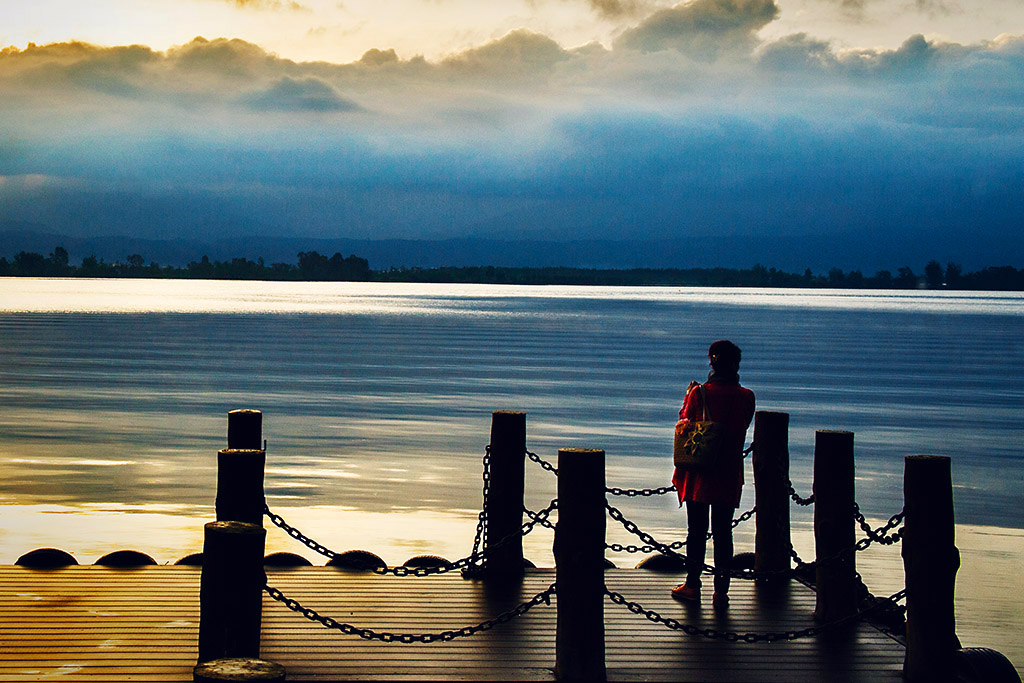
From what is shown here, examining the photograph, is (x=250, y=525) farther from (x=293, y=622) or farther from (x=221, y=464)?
(x=293, y=622)

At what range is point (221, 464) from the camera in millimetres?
7043

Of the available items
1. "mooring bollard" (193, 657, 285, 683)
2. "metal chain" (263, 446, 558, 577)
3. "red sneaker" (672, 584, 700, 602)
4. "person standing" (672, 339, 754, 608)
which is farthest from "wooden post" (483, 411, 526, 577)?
"mooring bollard" (193, 657, 285, 683)

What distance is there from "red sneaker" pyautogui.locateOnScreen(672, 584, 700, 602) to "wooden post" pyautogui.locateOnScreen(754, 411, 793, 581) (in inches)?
36.6

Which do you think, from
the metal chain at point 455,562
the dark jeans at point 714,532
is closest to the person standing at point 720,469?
the dark jeans at point 714,532

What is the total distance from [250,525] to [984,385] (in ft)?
128

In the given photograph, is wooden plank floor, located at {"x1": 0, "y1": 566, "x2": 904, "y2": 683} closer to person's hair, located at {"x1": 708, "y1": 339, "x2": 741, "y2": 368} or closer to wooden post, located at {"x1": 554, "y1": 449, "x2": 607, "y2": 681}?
wooden post, located at {"x1": 554, "y1": 449, "x2": 607, "y2": 681}

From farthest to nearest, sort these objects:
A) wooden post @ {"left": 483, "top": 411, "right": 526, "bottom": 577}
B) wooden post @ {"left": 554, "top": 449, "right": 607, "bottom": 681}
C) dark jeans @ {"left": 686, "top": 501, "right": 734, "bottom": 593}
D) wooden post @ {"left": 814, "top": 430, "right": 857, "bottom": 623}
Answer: wooden post @ {"left": 483, "top": 411, "right": 526, "bottom": 577} → dark jeans @ {"left": 686, "top": 501, "right": 734, "bottom": 593} → wooden post @ {"left": 814, "top": 430, "right": 857, "bottom": 623} → wooden post @ {"left": 554, "top": 449, "right": 607, "bottom": 681}

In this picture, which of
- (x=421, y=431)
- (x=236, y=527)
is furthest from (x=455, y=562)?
(x=421, y=431)

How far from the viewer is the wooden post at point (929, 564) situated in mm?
6906

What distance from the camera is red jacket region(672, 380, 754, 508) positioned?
834 centimetres

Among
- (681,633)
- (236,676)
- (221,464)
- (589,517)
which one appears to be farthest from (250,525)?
(681,633)

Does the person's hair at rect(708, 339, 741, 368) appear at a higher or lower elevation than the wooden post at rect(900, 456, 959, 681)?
higher

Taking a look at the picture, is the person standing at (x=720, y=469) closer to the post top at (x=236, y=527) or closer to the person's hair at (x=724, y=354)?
the person's hair at (x=724, y=354)

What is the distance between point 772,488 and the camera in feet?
30.9
